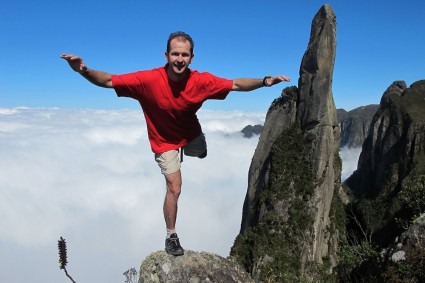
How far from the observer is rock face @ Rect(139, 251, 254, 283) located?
8789 millimetres

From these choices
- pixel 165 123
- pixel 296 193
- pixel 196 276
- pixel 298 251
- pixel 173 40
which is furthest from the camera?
pixel 296 193

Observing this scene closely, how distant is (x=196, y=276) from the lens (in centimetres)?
877

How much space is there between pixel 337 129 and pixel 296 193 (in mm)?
11693

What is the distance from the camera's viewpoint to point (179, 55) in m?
6.83

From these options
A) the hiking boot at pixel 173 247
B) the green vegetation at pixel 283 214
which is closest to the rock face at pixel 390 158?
the green vegetation at pixel 283 214

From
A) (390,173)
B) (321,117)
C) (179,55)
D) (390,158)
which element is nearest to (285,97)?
(321,117)

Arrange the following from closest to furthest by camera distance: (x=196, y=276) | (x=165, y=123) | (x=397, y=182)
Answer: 1. (x=165, y=123)
2. (x=196, y=276)
3. (x=397, y=182)

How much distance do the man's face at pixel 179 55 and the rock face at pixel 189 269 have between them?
4525mm

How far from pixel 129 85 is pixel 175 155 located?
1.77 meters

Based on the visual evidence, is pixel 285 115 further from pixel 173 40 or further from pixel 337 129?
pixel 173 40

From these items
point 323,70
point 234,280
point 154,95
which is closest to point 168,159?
point 154,95

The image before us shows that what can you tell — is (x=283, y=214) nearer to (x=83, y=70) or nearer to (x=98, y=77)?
(x=98, y=77)

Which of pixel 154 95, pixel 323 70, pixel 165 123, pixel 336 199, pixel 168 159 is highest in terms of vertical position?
pixel 323 70

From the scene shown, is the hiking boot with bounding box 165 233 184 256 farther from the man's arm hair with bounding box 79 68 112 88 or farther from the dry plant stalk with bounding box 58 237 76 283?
the dry plant stalk with bounding box 58 237 76 283
